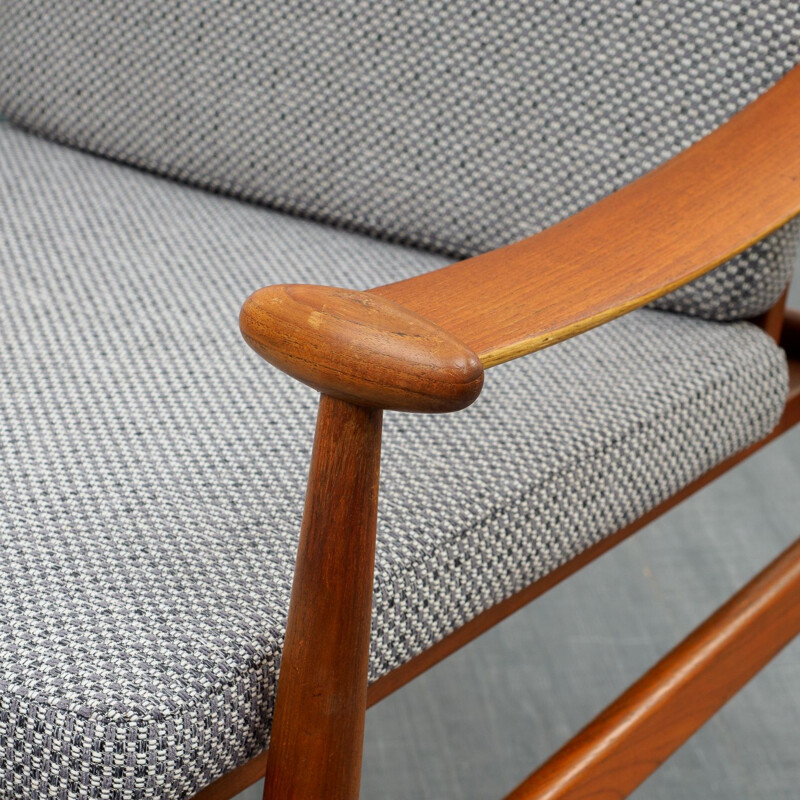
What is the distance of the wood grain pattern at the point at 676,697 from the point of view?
0.53 meters

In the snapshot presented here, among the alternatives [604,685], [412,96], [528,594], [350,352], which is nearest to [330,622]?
[350,352]

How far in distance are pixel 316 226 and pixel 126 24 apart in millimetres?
219

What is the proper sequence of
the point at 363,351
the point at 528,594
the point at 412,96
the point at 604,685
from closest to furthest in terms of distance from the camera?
1. the point at 363,351
2. the point at 528,594
3. the point at 412,96
4. the point at 604,685

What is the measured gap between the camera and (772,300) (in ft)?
2.08

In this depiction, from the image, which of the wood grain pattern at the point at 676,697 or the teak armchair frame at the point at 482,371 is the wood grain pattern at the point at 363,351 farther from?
the wood grain pattern at the point at 676,697

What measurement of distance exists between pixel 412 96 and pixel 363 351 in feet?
1.46

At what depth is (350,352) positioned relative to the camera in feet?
0.96

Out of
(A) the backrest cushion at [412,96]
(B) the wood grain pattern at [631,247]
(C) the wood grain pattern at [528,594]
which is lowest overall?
(C) the wood grain pattern at [528,594]

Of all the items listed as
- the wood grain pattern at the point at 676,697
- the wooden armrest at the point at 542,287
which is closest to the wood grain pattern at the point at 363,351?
the wooden armrest at the point at 542,287

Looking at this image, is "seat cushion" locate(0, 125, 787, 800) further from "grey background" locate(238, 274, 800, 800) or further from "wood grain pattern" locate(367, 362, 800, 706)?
Result: "grey background" locate(238, 274, 800, 800)

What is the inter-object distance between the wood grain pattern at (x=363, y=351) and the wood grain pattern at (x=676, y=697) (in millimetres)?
278

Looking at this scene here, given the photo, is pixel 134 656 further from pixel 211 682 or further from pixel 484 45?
pixel 484 45

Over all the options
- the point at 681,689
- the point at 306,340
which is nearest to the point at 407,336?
the point at 306,340

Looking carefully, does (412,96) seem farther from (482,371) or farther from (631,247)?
(482,371)
